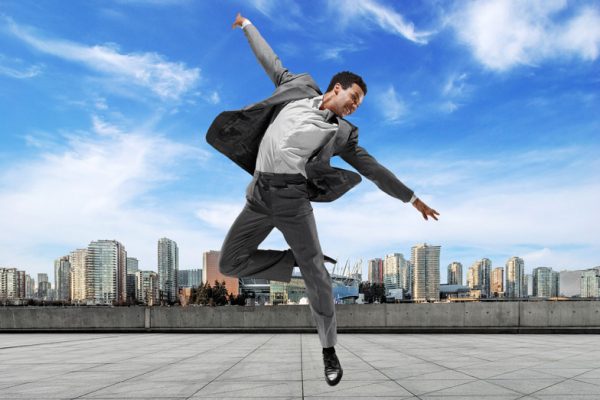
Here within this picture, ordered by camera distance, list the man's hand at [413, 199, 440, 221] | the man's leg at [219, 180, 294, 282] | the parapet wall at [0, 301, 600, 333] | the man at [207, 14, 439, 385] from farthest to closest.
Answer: the parapet wall at [0, 301, 600, 333] → the man's hand at [413, 199, 440, 221] → the man's leg at [219, 180, 294, 282] → the man at [207, 14, 439, 385]

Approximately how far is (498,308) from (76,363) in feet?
54.4

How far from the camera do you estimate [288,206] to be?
4.38 metres

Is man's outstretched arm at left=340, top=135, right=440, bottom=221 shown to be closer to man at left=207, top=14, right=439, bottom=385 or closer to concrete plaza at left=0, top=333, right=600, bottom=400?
man at left=207, top=14, right=439, bottom=385

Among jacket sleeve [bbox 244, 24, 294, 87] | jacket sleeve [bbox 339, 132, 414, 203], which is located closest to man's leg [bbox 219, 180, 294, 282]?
jacket sleeve [bbox 339, 132, 414, 203]

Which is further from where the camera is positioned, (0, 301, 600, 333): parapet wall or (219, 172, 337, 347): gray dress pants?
(0, 301, 600, 333): parapet wall

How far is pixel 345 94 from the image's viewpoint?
4.39 meters

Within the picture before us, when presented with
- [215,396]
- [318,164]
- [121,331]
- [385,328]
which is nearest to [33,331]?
[121,331]

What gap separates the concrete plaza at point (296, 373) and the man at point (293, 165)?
2650mm

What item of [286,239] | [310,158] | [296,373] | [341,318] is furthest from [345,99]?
[341,318]

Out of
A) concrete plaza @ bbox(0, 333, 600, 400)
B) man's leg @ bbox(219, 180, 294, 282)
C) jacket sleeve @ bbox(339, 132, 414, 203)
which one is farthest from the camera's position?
concrete plaza @ bbox(0, 333, 600, 400)

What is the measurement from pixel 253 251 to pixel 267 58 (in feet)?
6.22

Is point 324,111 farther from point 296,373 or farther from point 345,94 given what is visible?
point 296,373

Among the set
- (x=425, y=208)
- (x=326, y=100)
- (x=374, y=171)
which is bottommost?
(x=425, y=208)

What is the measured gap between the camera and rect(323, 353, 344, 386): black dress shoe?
4.60m
